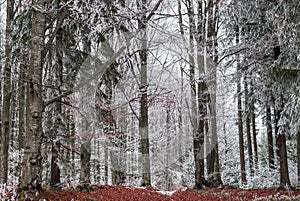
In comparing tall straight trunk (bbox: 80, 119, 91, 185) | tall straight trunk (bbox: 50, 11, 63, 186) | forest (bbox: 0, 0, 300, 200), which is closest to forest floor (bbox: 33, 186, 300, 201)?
tall straight trunk (bbox: 80, 119, 91, 185)

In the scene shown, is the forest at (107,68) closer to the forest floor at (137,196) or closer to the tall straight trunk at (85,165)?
the tall straight trunk at (85,165)

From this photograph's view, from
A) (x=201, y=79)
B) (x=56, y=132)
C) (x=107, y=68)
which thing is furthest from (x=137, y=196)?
(x=201, y=79)

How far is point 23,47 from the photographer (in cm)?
821

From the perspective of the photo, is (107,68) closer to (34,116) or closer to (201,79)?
(34,116)

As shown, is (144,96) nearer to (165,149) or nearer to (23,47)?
(23,47)

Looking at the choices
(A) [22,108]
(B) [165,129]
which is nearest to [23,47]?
(A) [22,108]

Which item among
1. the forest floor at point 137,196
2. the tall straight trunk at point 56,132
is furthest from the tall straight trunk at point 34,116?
the tall straight trunk at point 56,132

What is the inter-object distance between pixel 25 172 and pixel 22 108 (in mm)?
10193

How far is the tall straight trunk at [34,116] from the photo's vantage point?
563 cm

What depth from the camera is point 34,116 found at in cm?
589

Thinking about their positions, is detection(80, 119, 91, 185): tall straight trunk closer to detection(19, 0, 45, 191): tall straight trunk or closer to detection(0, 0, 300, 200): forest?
detection(0, 0, 300, 200): forest

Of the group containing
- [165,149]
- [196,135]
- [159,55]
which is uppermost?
[159,55]

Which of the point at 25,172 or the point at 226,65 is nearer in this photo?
the point at 25,172

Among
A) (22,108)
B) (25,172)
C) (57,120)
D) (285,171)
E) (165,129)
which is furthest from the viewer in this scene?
(165,129)
